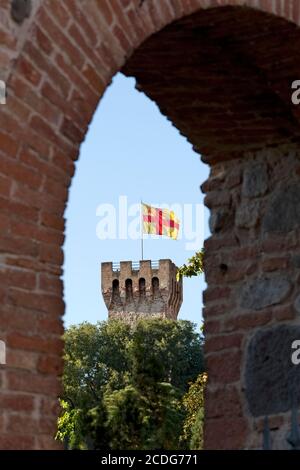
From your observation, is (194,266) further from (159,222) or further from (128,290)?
(128,290)

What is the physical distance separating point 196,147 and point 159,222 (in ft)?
156

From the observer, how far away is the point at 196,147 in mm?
6863

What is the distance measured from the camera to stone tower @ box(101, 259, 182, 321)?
6284 centimetres

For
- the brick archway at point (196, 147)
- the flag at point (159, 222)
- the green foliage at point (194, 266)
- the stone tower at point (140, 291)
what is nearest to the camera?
the brick archway at point (196, 147)

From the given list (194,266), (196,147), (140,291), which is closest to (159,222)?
(140,291)

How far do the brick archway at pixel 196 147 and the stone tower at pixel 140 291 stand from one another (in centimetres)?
5585

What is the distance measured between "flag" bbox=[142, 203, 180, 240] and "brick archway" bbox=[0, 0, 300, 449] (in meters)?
46.6

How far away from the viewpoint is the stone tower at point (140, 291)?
206ft

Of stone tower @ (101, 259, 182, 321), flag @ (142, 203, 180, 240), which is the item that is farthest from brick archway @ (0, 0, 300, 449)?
stone tower @ (101, 259, 182, 321)

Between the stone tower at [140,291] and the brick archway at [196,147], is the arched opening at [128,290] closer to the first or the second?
the stone tower at [140,291]

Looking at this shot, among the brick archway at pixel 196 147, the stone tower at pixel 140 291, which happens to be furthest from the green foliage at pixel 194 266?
the stone tower at pixel 140 291

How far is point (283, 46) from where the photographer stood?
19.2 ft

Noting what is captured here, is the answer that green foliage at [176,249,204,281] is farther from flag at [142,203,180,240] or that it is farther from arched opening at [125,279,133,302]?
arched opening at [125,279,133,302]
